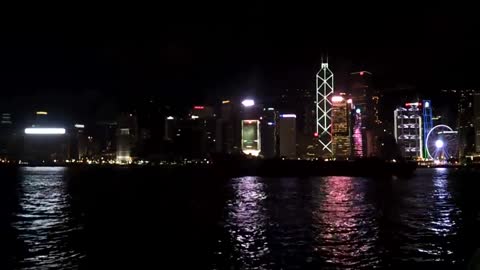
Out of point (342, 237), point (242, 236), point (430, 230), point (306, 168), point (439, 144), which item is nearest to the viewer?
point (342, 237)

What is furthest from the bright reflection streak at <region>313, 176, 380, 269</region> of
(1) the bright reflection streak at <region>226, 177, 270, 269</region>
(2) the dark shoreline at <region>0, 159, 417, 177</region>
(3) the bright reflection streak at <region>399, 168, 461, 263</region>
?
(2) the dark shoreline at <region>0, 159, 417, 177</region>

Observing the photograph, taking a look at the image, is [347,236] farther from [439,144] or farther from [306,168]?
[439,144]

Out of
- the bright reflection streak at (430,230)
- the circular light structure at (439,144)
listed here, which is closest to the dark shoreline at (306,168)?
the circular light structure at (439,144)

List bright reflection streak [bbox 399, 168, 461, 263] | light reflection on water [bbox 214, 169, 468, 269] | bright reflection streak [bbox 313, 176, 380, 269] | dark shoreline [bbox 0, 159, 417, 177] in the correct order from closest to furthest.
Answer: light reflection on water [bbox 214, 169, 468, 269] → bright reflection streak [bbox 313, 176, 380, 269] → bright reflection streak [bbox 399, 168, 461, 263] → dark shoreline [bbox 0, 159, 417, 177]

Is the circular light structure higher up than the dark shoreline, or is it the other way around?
the circular light structure

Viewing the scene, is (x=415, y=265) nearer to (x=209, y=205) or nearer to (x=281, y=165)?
(x=209, y=205)

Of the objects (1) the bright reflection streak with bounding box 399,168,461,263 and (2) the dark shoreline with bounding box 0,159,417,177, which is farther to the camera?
(2) the dark shoreline with bounding box 0,159,417,177

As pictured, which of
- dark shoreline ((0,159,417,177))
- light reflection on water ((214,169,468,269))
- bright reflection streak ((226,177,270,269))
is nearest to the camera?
light reflection on water ((214,169,468,269))

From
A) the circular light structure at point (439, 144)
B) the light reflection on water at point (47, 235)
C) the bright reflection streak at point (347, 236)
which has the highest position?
the circular light structure at point (439, 144)

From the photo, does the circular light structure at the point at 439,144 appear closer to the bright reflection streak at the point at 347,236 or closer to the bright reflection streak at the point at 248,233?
the bright reflection streak at the point at 347,236

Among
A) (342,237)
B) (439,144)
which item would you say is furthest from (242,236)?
(439,144)

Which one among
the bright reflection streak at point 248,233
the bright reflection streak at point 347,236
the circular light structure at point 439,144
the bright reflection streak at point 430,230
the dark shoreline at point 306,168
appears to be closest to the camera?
the bright reflection streak at point 347,236

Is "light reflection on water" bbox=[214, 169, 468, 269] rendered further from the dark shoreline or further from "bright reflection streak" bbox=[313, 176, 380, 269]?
the dark shoreline

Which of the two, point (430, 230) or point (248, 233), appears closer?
point (248, 233)
